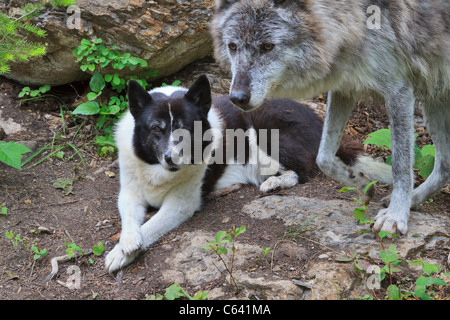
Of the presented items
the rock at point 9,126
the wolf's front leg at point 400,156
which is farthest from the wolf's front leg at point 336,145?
the rock at point 9,126

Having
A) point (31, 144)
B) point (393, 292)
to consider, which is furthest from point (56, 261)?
point (393, 292)

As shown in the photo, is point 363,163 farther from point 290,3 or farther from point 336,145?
point 290,3

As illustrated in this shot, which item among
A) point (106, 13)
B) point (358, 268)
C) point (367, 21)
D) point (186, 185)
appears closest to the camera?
point (358, 268)

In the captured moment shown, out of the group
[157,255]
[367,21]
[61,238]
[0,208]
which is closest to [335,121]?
[367,21]

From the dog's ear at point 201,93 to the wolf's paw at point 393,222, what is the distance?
5.75 feet

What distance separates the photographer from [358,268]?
10.9 feet

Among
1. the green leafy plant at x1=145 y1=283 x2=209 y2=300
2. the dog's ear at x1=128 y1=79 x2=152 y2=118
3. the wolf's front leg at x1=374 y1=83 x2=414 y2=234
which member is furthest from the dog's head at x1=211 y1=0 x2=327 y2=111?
the green leafy plant at x1=145 y1=283 x2=209 y2=300

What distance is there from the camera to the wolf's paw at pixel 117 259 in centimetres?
381

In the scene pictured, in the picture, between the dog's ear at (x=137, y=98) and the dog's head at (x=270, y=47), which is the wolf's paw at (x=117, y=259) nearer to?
the dog's ear at (x=137, y=98)

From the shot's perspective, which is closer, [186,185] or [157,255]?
[157,255]

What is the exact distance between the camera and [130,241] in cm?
392

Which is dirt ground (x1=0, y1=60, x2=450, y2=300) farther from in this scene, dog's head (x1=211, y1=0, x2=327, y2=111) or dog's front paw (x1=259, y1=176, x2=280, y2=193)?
dog's head (x1=211, y1=0, x2=327, y2=111)
